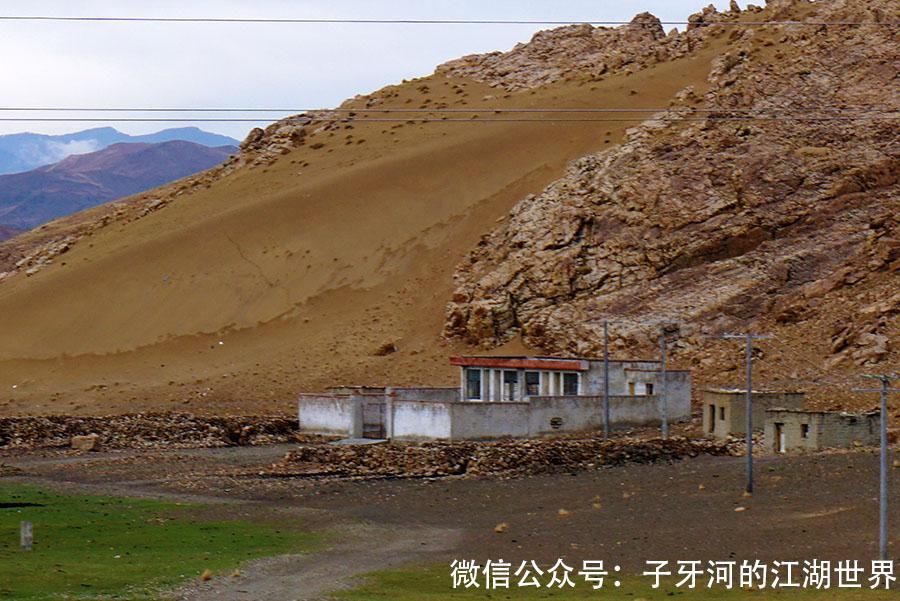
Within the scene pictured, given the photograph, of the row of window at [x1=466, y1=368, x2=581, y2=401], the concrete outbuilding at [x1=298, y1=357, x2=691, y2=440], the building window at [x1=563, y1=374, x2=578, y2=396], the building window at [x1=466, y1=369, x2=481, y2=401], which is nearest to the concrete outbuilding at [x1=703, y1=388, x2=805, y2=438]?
the concrete outbuilding at [x1=298, y1=357, x2=691, y2=440]

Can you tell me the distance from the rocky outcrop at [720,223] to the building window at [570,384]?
10995 mm

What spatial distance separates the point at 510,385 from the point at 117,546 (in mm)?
34980

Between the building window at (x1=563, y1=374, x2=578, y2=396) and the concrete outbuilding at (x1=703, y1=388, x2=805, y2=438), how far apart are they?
270 inches

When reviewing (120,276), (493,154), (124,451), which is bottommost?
(124,451)

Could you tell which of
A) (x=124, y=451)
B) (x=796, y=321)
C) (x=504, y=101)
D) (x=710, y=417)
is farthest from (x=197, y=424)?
(x=504, y=101)

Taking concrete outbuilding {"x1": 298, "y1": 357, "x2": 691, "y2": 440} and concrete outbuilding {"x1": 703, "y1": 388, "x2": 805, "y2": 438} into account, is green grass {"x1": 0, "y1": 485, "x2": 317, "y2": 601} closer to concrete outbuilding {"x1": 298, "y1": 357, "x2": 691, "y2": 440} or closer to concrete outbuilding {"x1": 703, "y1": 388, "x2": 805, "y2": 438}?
concrete outbuilding {"x1": 298, "y1": 357, "x2": 691, "y2": 440}

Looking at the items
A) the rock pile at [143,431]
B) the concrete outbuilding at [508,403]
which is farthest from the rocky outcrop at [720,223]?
the rock pile at [143,431]

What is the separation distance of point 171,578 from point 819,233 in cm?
5823

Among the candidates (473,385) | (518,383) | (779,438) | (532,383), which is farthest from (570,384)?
(779,438)

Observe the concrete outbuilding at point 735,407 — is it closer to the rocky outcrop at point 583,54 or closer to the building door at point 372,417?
the building door at point 372,417

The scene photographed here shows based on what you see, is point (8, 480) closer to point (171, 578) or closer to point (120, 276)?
point (171, 578)

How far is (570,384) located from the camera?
235ft

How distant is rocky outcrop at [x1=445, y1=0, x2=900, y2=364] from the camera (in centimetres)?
8338

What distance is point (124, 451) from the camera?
218 feet
